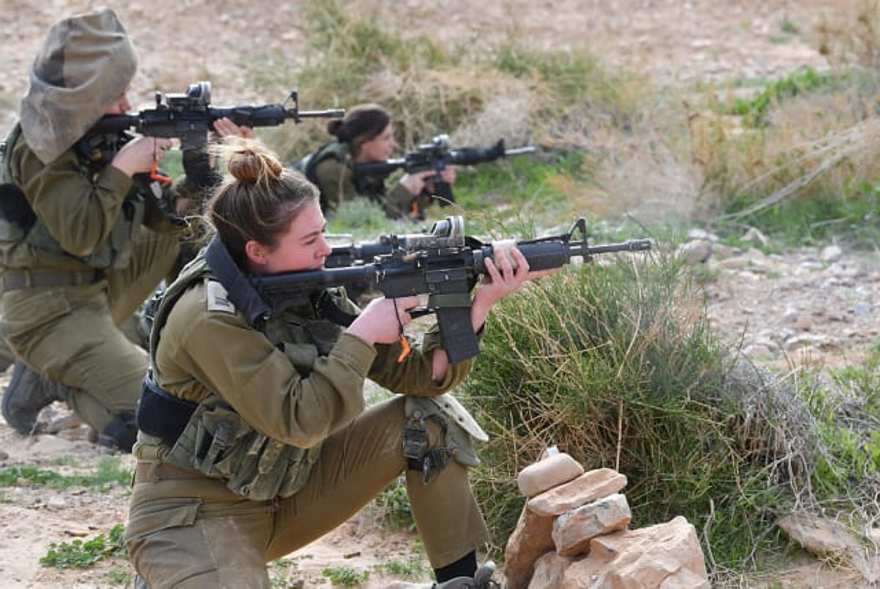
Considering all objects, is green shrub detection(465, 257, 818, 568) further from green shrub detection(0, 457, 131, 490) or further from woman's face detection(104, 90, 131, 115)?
woman's face detection(104, 90, 131, 115)

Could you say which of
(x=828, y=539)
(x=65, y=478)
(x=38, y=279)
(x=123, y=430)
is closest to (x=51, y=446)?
(x=123, y=430)

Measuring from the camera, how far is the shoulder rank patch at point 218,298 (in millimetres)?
3158

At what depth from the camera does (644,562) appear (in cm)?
320

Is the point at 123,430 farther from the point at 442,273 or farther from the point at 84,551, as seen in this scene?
the point at 442,273

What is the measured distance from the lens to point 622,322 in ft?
13.5

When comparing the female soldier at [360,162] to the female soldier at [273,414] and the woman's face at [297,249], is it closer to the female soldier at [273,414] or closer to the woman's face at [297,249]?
the female soldier at [273,414]

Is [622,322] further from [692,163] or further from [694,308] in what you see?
[692,163]

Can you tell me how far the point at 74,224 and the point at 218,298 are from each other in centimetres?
188

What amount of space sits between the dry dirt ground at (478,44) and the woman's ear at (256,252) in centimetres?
115

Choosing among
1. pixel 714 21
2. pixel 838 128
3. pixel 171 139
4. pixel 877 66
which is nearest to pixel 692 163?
pixel 838 128

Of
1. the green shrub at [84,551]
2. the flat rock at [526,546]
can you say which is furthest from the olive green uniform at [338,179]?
the flat rock at [526,546]

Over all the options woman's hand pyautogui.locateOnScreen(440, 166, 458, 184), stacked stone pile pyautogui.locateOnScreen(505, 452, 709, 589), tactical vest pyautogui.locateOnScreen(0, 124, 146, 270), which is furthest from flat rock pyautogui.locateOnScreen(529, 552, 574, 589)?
woman's hand pyautogui.locateOnScreen(440, 166, 458, 184)

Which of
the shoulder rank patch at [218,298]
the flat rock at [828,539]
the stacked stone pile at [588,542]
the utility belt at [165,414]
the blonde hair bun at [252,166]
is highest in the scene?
the blonde hair bun at [252,166]

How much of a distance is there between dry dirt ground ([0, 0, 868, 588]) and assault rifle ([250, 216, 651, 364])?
3.31ft
